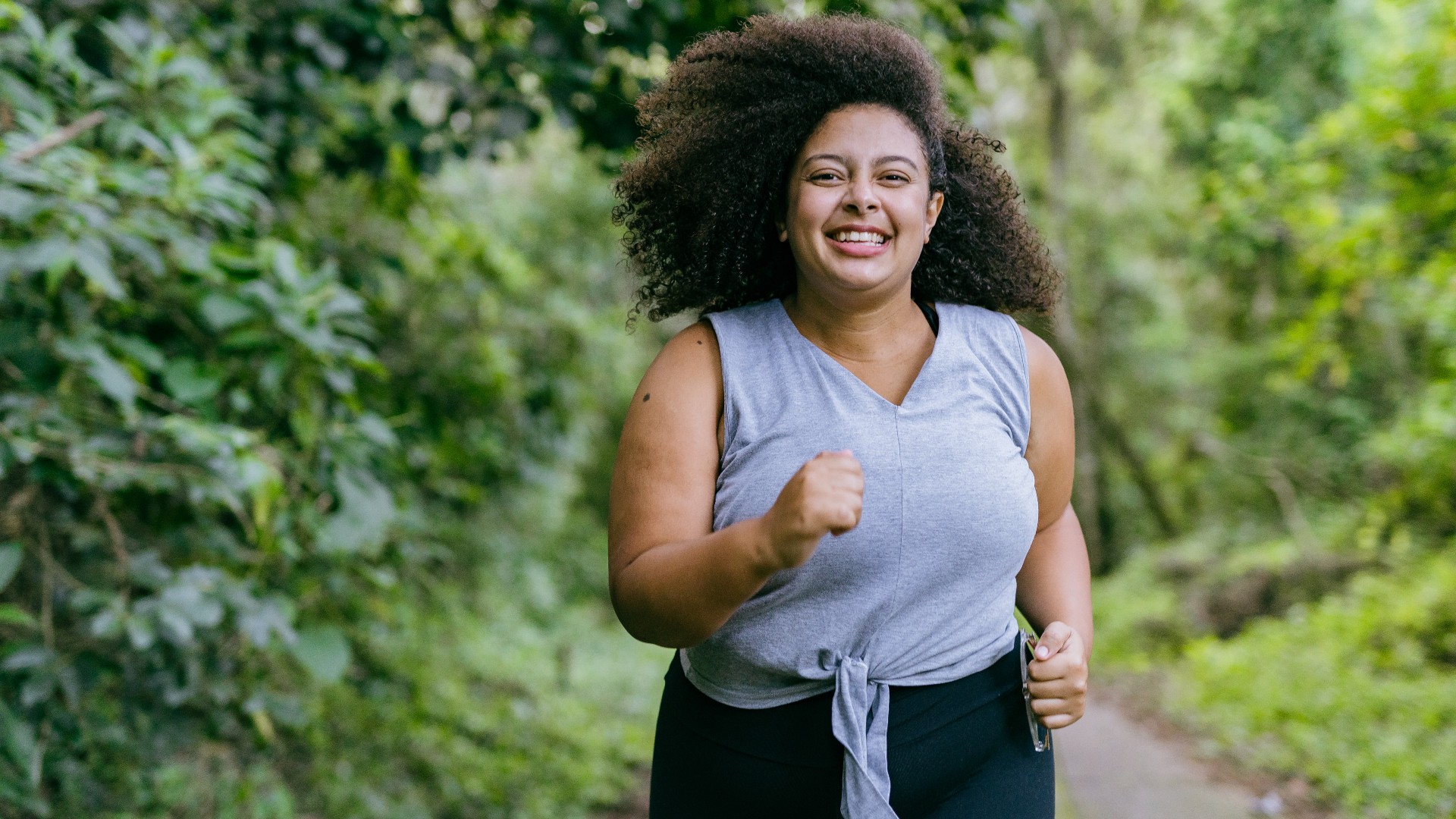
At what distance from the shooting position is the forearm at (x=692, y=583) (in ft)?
4.22

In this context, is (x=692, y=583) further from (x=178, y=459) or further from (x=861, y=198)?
(x=178, y=459)

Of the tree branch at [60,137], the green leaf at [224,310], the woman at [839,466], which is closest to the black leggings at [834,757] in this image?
the woman at [839,466]

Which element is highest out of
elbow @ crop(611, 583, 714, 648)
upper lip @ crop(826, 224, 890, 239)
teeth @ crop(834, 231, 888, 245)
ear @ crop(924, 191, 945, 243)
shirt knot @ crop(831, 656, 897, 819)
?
ear @ crop(924, 191, 945, 243)

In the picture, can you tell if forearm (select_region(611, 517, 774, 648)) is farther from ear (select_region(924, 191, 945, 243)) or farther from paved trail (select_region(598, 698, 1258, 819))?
paved trail (select_region(598, 698, 1258, 819))

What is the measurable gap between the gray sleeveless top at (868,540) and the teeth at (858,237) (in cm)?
17

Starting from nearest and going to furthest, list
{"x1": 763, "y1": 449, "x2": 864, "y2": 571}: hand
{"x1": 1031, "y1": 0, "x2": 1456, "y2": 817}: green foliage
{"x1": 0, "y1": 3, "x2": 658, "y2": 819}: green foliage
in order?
{"x1": 763, "y1": 449, "x2": 864, "y2": 571}: hand < {"x1": 0, "y1": 3, "x2": 658, "y2": 819}: green foliage < {"x1": 1031, "y1": 0, "x2": 1456, "y2": 817}: green foliage

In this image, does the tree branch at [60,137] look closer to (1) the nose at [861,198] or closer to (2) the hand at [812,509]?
(1) the nose at [861,198]

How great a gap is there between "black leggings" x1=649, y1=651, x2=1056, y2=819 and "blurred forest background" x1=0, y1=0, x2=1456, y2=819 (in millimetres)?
1068

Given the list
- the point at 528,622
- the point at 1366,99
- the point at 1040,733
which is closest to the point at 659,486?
the point at 1040,733

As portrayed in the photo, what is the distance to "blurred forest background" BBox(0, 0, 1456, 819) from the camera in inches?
89.5

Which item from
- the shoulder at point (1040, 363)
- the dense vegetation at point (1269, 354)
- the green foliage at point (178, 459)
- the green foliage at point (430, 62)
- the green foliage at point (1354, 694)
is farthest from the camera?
the dense vegetation at point (1269, 354)

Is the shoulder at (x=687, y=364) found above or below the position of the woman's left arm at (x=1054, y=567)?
above

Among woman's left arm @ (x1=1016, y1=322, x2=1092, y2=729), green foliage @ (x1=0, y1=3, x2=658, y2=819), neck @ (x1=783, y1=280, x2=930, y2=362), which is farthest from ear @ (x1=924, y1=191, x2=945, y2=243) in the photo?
green foliage @ (x1=0, y1=3, x2=658, y2=819)

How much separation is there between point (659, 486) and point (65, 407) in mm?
1507
